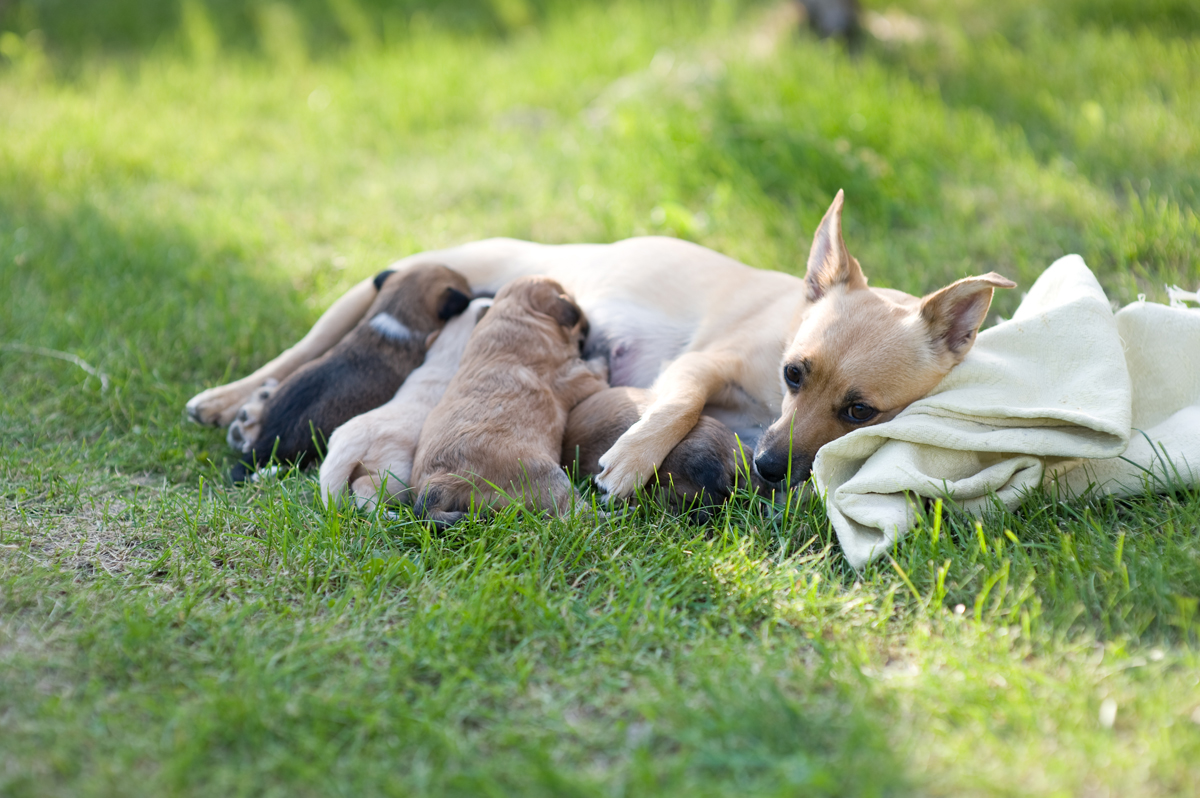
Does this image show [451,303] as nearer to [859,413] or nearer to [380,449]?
[380,449]

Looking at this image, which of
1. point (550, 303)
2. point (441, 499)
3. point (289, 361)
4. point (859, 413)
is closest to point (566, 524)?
point (441, 499)

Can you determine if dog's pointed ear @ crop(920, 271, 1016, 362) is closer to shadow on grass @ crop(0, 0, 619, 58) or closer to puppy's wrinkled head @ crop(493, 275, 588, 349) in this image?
puppy's wrinkled head @ crop(493, 275, 588, 349)

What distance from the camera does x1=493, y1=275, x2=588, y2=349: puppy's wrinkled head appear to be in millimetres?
3730

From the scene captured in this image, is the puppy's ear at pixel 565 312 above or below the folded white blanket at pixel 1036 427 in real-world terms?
above

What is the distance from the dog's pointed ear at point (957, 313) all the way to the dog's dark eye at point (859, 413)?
33 cm

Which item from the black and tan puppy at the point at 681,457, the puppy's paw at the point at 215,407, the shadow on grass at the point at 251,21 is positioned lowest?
the black and tan puppy at the point at 681,457

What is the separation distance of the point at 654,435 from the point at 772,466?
426 mm

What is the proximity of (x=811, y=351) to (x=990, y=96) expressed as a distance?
4.28 meters

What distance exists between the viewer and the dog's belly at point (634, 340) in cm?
379

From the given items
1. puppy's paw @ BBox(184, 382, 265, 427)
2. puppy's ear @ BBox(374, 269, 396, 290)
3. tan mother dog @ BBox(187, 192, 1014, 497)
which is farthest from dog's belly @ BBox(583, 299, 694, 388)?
puppy's paw @ BBox(184, 382, 265, 427)

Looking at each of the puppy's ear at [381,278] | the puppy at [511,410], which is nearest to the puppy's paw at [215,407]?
the puppy's ear at [381,278]

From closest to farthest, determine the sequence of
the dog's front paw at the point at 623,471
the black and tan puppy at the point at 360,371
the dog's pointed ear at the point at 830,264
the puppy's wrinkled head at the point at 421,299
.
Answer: the dog's front paw at the point at 623,471, the dog's pointed ear at the point at 830,264, the black and tan puppy at the point at 360,371, the puppy's wrinkled head at the point at 421,299

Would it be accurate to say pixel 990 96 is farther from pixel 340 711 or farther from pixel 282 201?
pixel 340 711

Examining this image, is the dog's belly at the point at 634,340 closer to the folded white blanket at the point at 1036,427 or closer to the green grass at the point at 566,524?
the green grass at the point at 566,524
